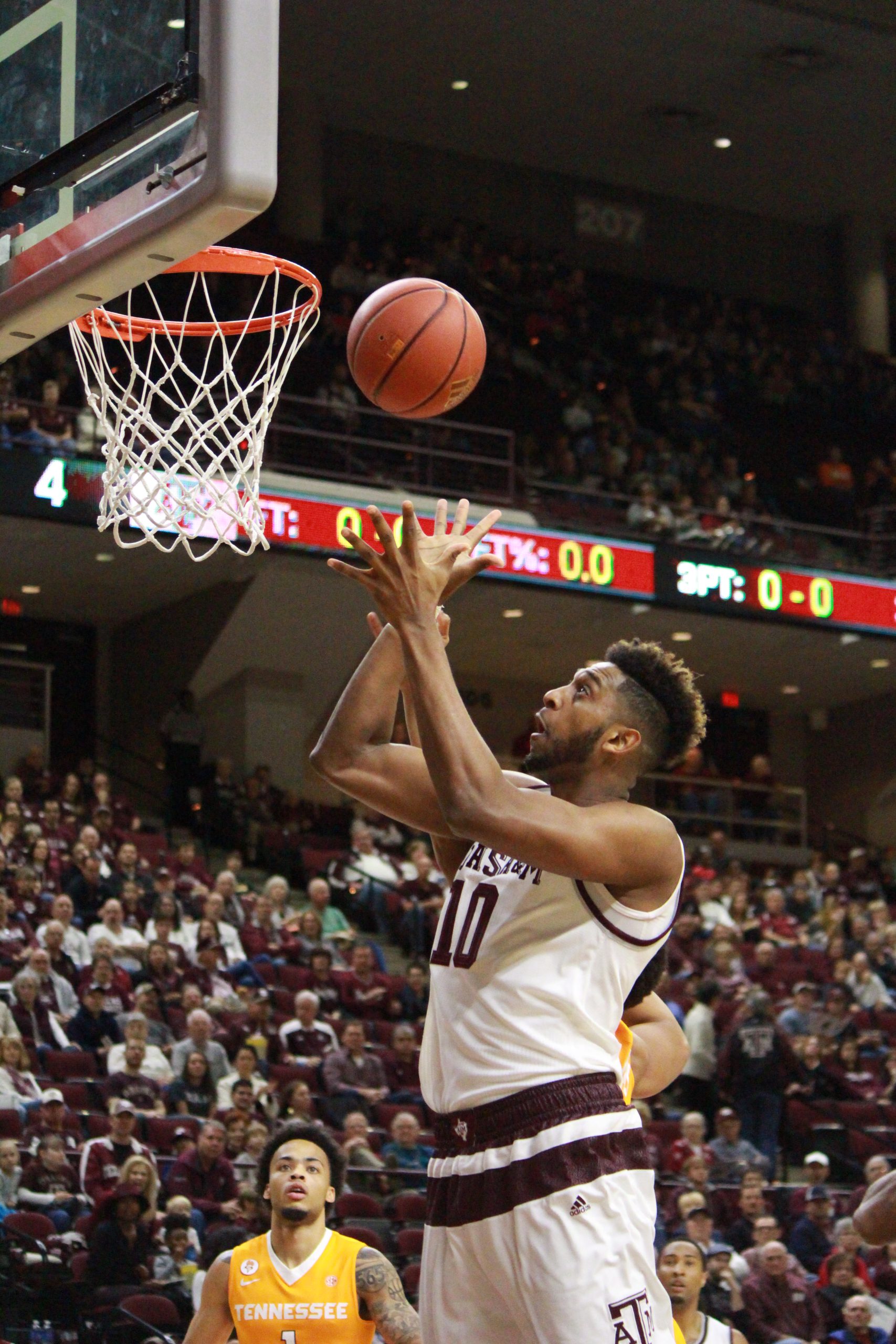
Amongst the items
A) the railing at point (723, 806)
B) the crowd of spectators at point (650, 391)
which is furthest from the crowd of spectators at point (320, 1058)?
the crowd of spectators at point (650, 391)

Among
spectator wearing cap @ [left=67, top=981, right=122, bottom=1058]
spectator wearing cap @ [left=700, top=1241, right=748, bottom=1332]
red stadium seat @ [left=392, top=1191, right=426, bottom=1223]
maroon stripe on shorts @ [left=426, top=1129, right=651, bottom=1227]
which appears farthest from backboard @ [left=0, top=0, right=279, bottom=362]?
spectator wearing cap @ [left=67, top=981, right=122, bottom=1058]

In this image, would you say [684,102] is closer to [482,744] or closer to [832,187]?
[832,187]

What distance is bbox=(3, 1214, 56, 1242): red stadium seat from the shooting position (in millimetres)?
8578

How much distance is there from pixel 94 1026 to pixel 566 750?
7.66m

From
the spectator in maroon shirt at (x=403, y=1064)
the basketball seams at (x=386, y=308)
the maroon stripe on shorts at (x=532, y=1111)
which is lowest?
the spectator in maroon shirt at (x=403, y=1064)

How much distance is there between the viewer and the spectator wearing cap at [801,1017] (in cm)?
1387

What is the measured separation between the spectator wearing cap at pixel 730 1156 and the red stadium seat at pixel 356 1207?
283 centimetres

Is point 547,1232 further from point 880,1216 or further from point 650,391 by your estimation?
point 650,391

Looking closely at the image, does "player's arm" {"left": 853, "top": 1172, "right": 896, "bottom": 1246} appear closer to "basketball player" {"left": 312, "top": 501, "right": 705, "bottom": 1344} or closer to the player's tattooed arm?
"basketball player" {"left": 312, "top": 501, "right": 705, "bottom": 1344}

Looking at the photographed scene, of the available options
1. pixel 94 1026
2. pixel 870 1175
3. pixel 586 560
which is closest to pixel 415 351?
pixel 94 1026

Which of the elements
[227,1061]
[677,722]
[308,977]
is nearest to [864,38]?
[308,977]

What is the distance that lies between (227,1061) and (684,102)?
1567cm

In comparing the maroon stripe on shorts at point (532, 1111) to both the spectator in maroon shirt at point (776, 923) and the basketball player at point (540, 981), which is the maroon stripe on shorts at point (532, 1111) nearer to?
the basketball player at point (540, 981)

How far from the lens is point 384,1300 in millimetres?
5348
